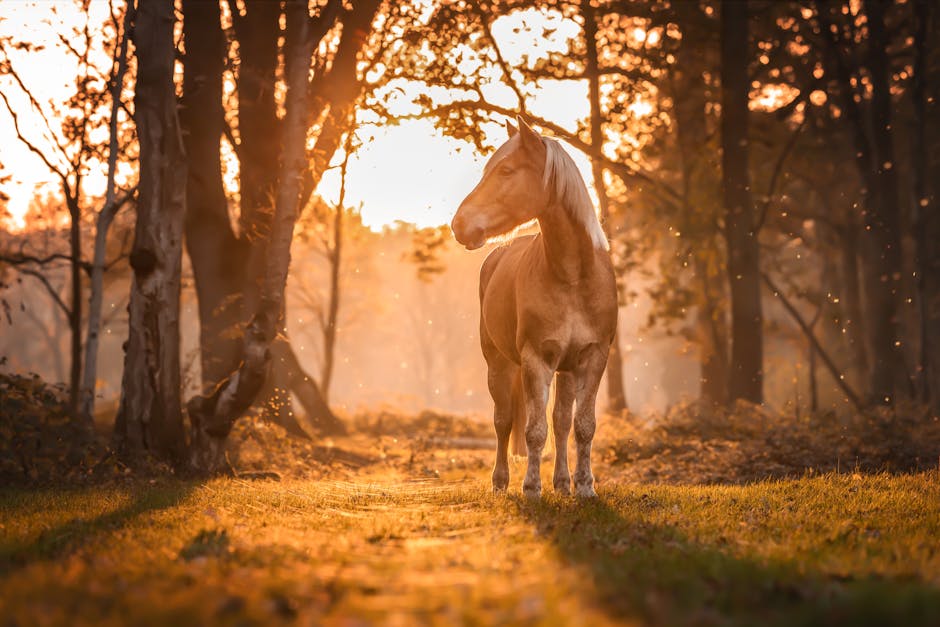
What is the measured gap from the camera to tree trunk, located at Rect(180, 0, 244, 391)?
1503cm

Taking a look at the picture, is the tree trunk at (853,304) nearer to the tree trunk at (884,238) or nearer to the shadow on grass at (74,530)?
the tree trunk at (884,238)

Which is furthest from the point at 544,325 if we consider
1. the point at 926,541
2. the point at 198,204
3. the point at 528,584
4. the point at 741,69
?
the point at 741,69

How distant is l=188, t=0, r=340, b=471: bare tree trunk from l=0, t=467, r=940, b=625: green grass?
2.94 m

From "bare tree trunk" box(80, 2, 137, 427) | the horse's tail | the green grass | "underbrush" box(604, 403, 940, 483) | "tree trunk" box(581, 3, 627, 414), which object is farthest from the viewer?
"tree trunk" box(581, 3, 627, 414)

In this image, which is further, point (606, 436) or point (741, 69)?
point (741, 69)

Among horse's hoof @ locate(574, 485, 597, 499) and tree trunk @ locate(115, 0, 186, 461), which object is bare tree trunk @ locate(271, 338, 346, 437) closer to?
tree trunk @ locate(115, 0, 186, 461)

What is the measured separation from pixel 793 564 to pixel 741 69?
1703cm

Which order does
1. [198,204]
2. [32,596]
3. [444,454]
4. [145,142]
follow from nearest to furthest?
[32,596]
[145,142]
[198,204]
[444,454]

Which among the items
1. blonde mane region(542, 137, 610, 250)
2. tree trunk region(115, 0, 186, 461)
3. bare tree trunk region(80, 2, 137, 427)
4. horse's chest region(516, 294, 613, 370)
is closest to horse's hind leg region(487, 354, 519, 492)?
horse's chest region(516, 294, 613, 370)

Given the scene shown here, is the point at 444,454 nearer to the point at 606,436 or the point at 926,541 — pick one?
the point at 606,436

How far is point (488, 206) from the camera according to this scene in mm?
8117

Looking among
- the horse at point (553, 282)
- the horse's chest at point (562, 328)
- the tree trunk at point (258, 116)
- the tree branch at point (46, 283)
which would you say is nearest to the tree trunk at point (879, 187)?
the tree trunk at point (258, 116)

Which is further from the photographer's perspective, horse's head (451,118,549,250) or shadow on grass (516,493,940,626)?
horse's head (451,118,549,250)

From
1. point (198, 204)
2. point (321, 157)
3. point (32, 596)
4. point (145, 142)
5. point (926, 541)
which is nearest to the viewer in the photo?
point (32, 596)
